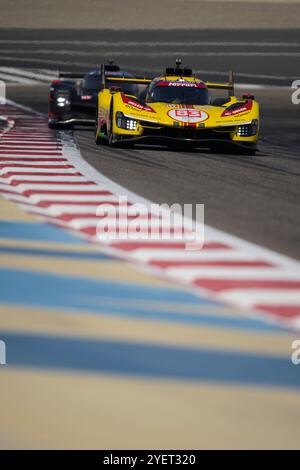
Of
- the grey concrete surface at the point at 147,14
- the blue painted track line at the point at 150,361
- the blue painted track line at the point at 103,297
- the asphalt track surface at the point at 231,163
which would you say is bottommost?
the blue painted track line at the point at 150,361

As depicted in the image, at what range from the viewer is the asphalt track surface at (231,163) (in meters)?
10.4

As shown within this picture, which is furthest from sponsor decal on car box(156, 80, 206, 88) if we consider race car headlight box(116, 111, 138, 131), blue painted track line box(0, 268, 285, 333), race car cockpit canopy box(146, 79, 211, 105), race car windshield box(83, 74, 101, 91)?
blue painted track line box(0, 268, 285, 333)

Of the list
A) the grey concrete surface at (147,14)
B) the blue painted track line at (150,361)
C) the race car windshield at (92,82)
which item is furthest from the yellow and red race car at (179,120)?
the grey concrete surface at (147,14)

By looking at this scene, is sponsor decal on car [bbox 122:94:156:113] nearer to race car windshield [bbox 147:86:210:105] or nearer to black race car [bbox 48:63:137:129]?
race car windshield [bbox 147:86:210:105]

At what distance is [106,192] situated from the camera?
39.5 ft

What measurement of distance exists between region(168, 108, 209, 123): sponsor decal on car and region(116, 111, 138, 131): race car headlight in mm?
494

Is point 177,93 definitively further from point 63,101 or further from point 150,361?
point 150,361

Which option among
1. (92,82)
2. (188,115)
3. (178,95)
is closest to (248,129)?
(188,115)

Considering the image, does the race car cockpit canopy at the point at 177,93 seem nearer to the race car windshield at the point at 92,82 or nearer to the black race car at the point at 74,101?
the black race car at the point at 74,101

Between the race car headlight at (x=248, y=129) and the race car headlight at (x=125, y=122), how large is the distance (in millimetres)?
1400

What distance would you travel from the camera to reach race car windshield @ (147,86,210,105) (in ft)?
59.6

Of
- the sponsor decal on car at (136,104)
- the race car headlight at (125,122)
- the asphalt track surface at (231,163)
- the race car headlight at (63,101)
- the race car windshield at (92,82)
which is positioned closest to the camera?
the asphalt track surface at (231,163)

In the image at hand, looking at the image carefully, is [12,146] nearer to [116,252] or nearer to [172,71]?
[172,71]

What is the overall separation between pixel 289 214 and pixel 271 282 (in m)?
3.41
